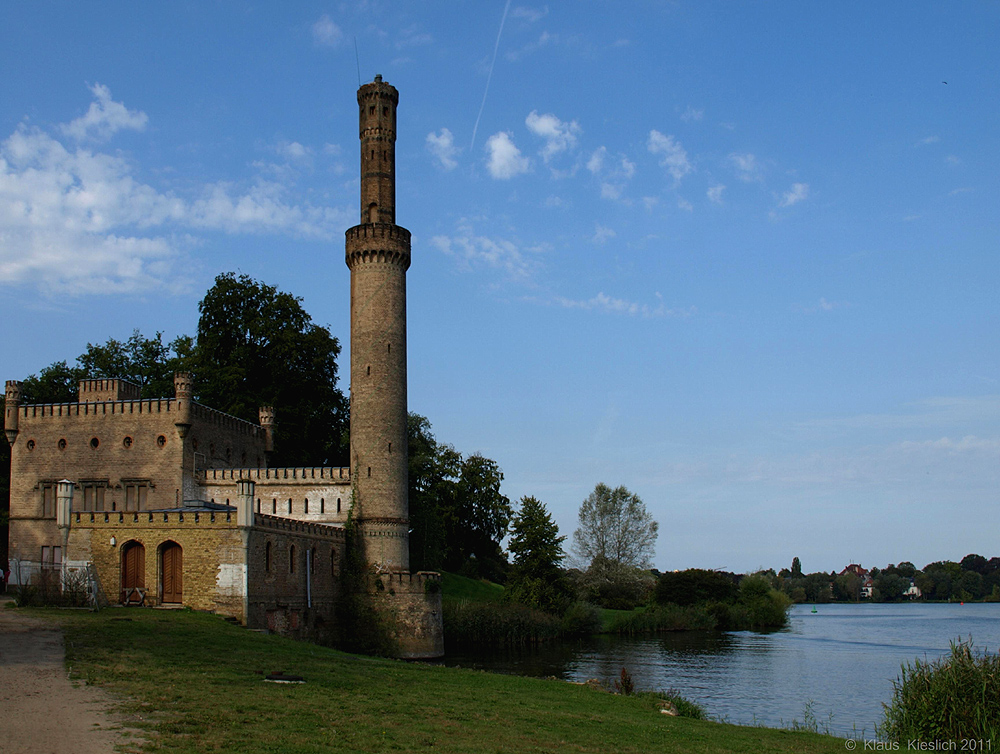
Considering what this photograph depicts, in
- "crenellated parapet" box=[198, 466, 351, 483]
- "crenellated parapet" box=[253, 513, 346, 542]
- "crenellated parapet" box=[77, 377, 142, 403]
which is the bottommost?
"crenellated parapet" box=[253, 513, 346, 542]

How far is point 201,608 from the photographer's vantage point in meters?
34.3

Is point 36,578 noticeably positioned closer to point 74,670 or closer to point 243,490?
point 243,490

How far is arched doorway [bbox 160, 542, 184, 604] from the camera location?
115 ft

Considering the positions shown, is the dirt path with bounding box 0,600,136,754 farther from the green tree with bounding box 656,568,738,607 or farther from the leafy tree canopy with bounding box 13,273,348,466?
the green tree with bounding box 656,568,738,607

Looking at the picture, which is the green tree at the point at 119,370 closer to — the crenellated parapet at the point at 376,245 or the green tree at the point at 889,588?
the crenellated parapet at the point at 376,245

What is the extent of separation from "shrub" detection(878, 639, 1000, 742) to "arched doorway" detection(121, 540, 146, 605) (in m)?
26.6

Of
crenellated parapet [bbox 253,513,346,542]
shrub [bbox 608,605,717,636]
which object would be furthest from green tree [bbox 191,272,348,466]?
shrub [bbox 608,605,717,636]

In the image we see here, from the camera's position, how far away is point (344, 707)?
17.5 m

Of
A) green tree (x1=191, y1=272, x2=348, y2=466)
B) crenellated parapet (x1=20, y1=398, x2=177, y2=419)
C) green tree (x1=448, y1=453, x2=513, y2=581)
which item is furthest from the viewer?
green tree (x1=448, y1=453, x2=513, y2=581)

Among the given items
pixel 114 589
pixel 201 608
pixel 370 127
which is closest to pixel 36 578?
pixel 114 589

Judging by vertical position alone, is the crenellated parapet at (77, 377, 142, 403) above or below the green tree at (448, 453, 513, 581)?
above

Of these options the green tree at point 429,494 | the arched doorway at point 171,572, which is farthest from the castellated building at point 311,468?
the green tree at point 429,494

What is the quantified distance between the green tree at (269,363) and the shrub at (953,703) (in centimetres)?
4254

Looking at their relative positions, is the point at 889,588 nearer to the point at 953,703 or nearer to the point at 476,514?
the point at 476,514
